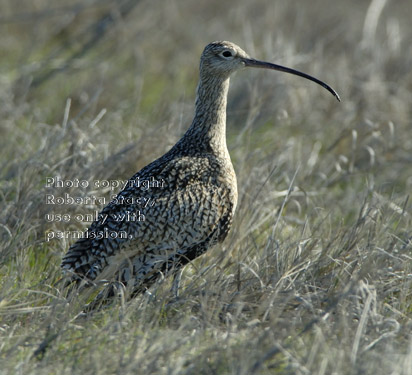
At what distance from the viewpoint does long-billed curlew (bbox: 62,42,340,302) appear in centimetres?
443

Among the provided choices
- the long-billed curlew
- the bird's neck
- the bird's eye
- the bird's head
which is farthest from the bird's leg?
the bird's eye

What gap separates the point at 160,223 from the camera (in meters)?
4.50

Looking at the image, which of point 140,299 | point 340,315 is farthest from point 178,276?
point 340,315

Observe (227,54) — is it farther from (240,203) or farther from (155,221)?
(155,221)

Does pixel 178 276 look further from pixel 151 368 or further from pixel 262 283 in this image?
pixel 151 368

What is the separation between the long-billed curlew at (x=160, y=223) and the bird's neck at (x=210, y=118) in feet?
0.46

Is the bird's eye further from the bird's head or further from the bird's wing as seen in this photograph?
the bird's wing

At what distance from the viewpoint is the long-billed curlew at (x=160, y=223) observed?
4.43m

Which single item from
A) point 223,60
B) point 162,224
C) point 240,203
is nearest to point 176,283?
point 162,224

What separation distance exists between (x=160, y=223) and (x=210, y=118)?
1.00 meters

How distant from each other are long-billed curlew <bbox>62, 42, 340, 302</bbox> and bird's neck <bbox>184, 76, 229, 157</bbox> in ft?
0.46

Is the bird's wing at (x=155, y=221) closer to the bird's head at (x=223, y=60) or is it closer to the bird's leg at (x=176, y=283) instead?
the bird's leg at (x=176, y=283)

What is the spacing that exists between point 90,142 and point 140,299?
7.30 ft

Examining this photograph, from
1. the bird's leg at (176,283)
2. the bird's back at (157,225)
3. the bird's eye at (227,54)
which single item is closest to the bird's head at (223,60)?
the bird's eye at (227,54)
